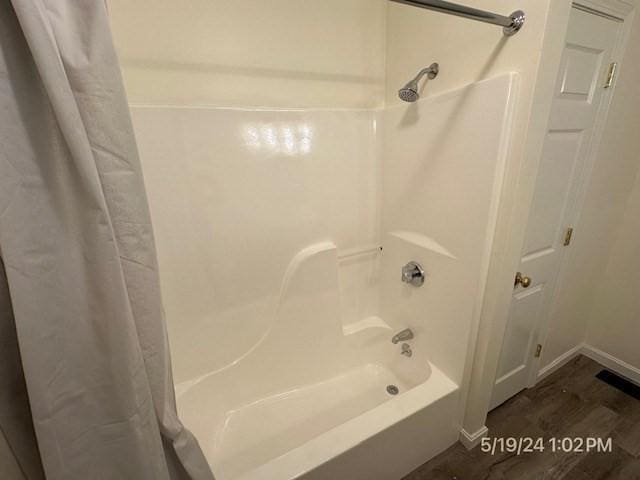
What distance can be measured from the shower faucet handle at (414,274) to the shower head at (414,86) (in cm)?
77

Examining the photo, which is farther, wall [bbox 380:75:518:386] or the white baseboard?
the white baseboard

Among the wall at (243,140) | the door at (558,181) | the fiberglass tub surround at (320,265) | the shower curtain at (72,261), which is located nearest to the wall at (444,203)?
the fiberglass tub surround at (320,265)

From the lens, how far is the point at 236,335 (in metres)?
1.39

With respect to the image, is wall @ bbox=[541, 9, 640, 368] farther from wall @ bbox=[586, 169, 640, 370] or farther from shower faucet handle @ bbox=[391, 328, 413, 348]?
shower faucet handle @ bbox=[391, 328, 413, 348]

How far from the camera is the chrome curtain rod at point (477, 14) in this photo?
2.55ft

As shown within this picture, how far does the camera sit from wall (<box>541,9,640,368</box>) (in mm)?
1339

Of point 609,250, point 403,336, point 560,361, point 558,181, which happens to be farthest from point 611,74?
point 560,361

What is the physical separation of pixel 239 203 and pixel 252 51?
662mm

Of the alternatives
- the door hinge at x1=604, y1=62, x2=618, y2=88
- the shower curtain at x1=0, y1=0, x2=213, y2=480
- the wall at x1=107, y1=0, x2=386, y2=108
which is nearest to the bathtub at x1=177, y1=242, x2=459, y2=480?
the shower curtain at x1=0, y1=0, x2=213, y2=480

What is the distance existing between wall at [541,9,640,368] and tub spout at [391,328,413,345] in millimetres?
841

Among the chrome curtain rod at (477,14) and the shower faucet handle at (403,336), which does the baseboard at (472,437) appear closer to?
the shower faucet handle at (403,336)

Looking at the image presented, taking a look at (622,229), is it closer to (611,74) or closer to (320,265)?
(611,74)

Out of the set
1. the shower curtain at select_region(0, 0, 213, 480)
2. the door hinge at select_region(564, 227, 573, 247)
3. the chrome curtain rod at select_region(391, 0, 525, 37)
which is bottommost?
the door hinge at select_region(564, 227, 573, 247)

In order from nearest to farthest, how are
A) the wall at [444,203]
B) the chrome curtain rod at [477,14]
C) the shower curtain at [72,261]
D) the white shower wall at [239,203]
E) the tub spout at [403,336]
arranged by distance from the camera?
the shower curtain at [72,261], the chrome curtain rod at [477,14], the wall at [444,203], the white shower wall at [239,203], the tub spout at [403,336]
